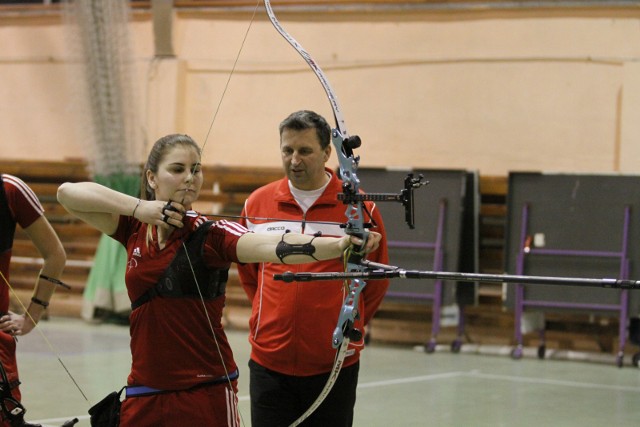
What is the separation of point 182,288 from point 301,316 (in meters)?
0.73

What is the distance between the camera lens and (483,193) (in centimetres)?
864

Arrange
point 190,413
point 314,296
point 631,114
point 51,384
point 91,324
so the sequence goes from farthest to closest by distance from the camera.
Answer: point 91,324
point 631,114
point 51,384
point 314,296
point 190,413

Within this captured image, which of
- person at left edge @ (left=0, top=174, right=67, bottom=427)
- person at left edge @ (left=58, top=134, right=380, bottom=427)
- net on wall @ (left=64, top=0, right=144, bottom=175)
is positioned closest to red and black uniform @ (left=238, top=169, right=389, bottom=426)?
person at left edge @ (left=58, top=134, right=380, bottom=427)

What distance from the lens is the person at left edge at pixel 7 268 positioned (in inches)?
115

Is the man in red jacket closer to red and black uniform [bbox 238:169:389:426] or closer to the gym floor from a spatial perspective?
red and black uniform [bbox 238:169:389:426]

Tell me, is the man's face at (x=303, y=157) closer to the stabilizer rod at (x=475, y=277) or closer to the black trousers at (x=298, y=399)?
the black trousers at (x=298, y=399)

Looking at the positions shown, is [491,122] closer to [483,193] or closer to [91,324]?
[483,193]

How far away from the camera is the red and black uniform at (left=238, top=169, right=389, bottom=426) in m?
3.02

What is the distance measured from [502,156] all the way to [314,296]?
19.3ft

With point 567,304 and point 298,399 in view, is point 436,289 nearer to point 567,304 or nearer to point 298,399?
point 567,304

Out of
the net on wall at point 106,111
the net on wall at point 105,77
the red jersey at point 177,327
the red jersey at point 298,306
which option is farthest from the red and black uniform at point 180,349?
the net on wall at point 105,77

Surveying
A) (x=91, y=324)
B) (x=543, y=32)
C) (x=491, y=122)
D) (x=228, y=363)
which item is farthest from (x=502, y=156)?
(x=228, y=363)

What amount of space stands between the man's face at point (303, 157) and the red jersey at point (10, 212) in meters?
0.80

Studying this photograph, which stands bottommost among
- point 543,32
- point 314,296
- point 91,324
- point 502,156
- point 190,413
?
point 91,324
